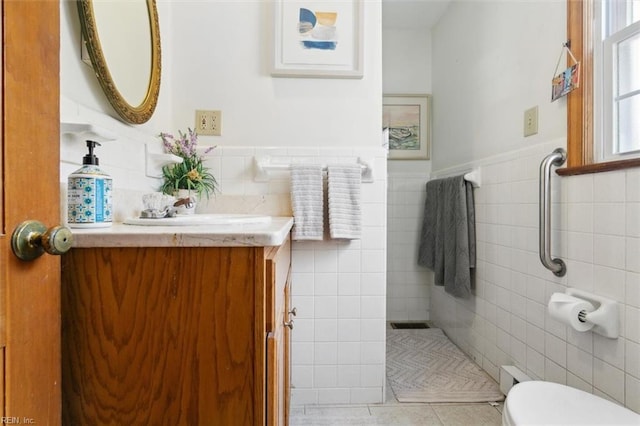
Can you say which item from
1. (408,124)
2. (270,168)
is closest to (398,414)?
(270,168)

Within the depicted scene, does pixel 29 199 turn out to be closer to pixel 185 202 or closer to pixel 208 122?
pixel 185 202

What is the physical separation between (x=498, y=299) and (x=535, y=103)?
981mm

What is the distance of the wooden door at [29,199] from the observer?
431 millimetres

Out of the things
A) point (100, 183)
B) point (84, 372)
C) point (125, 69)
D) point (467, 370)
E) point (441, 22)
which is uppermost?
point (441, 22)

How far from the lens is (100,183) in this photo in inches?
29.1

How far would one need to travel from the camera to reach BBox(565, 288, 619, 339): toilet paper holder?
1086mm

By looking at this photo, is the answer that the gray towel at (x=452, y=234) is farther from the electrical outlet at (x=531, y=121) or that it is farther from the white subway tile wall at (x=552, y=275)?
the electrical outlet at (x=531, y=121)

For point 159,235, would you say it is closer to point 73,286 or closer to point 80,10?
point 73,286

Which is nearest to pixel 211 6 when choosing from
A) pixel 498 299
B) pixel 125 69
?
pixel 125 69

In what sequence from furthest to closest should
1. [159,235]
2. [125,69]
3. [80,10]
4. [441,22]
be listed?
[441,22], [125,69], [80,10], [159,235]

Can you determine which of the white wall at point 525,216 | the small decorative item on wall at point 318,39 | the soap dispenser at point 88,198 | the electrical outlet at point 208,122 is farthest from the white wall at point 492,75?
the soap dispenser at point 88,198

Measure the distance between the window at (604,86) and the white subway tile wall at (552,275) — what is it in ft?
0.37

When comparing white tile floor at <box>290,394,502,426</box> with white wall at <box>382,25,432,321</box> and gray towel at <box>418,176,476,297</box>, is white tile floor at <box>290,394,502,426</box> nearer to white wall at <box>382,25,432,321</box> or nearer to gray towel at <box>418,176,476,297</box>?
gray towel at <box>418,176,476,297</box>

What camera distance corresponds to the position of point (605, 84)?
122cm
